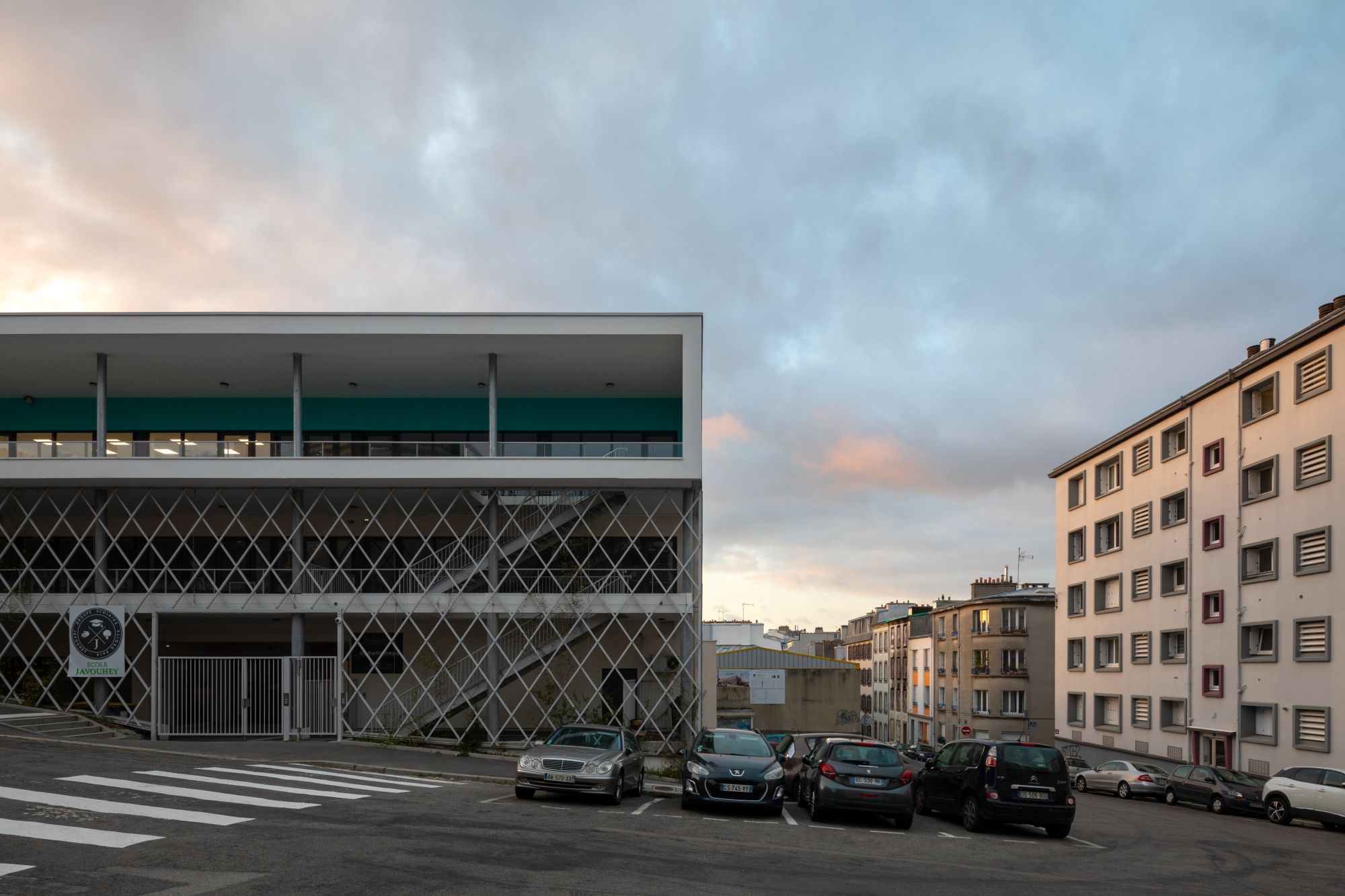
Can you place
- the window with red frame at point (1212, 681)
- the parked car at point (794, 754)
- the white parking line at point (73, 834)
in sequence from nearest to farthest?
1. the white parking line at point (73, 834)
2. the parked car at point (794, 754)
3. the window with red frame at point (1212, 681)

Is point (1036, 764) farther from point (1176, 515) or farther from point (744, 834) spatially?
point (1176, 515)

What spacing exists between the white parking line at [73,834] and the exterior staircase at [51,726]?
46.5ft

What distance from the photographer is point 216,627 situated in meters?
34.6

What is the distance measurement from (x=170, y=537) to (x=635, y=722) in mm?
15728

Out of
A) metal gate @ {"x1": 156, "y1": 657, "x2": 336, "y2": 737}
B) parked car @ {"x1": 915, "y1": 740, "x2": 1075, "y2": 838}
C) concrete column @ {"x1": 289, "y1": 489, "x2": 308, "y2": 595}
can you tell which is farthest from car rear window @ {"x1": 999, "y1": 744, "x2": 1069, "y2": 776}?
concrete column @ {"x1": 289, "y1": 489, "x2": 308, "y2": 595}

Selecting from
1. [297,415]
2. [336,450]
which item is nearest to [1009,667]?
[336,450]

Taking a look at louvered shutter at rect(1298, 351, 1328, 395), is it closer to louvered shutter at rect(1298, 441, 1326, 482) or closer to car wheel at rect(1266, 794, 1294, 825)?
louvered shutter at rect(1298, 441, 1326, 482)

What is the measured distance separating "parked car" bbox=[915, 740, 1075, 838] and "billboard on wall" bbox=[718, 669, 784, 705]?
183 ft

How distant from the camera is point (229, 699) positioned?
1087 inches

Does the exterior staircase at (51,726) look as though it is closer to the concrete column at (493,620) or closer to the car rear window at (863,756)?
the concrete column at (493,620)

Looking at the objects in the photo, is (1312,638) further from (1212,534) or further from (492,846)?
(492,846)

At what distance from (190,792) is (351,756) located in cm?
893

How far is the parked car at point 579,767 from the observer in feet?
54.0

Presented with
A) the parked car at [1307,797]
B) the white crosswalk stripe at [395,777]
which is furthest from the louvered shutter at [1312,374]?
the white crosswalk stripe at [395,777]
